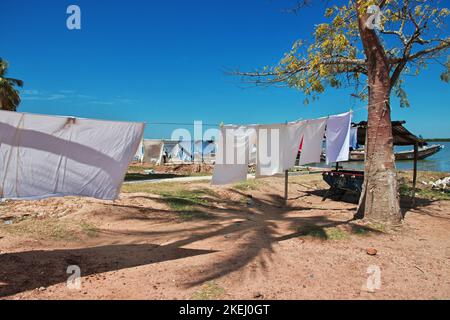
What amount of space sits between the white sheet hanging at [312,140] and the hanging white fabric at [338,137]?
0.76ft

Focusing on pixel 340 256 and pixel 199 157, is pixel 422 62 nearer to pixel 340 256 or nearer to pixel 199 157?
pixel 340 256

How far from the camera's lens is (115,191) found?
4812mm

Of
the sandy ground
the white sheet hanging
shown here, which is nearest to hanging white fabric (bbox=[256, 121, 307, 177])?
the white sheet hanging

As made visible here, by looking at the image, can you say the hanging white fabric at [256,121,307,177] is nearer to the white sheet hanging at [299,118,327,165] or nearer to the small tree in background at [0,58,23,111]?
the white sheet hanging at [299,118,327,165]

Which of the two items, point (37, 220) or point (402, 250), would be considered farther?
point (37, 220)

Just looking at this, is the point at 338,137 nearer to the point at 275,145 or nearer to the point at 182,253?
the point at 275,145

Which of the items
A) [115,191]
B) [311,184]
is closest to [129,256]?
[115,191]

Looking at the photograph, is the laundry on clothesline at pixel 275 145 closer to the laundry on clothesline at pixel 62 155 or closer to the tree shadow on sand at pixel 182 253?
the tree shadow on sand at pixel 182 253

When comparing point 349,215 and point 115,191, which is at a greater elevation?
point 115,191

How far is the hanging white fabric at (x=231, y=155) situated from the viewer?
7.34 metres

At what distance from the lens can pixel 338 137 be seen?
8383 millimetres

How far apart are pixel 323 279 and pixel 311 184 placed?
10.1 metres
